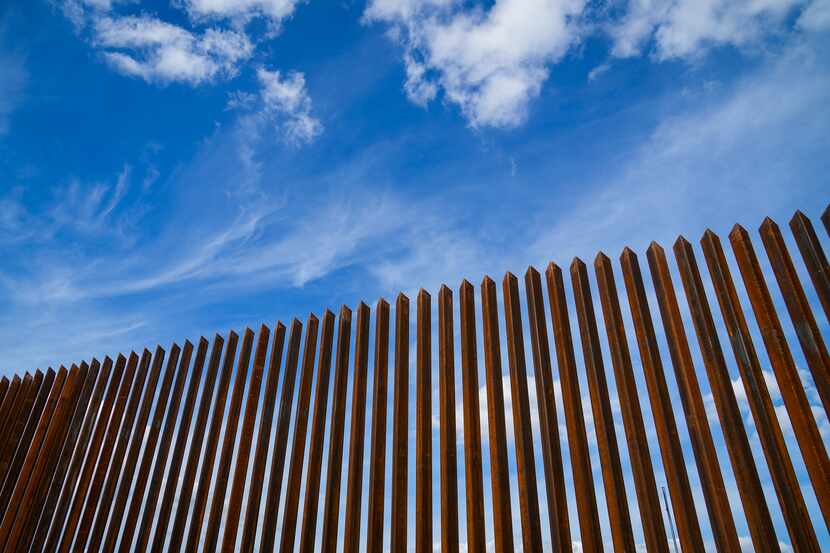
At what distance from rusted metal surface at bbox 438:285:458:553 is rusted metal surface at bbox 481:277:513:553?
25cm

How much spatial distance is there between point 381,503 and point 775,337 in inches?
101

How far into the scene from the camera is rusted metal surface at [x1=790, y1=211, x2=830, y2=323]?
2963 millimetres

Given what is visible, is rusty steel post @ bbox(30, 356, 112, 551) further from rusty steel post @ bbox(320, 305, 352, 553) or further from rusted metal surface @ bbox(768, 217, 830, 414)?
rusted metal surface @ bbox(768, 217, 830, 414)

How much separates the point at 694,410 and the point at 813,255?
3.59 feet

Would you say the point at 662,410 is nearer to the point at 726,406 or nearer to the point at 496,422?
the point at 726,406

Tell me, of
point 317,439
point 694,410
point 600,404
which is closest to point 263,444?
point 317,439

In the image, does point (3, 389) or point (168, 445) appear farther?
point (3, 389)

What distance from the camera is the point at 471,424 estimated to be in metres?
3.55

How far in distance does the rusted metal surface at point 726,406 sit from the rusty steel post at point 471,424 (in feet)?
4.54

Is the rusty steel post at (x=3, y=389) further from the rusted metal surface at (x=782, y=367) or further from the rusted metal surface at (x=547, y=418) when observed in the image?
the rusted metal surface at (x=782, y=367)

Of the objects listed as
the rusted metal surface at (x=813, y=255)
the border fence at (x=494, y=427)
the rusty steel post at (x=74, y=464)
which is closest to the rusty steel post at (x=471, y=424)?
the border fence at (x=494, y=427)

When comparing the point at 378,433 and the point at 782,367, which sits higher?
the point at 782,367

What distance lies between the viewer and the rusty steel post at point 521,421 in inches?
126

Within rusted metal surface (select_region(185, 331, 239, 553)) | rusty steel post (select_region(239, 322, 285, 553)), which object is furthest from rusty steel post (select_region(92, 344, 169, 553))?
rusty steel post (select_region(239, 322, 285, 553))
